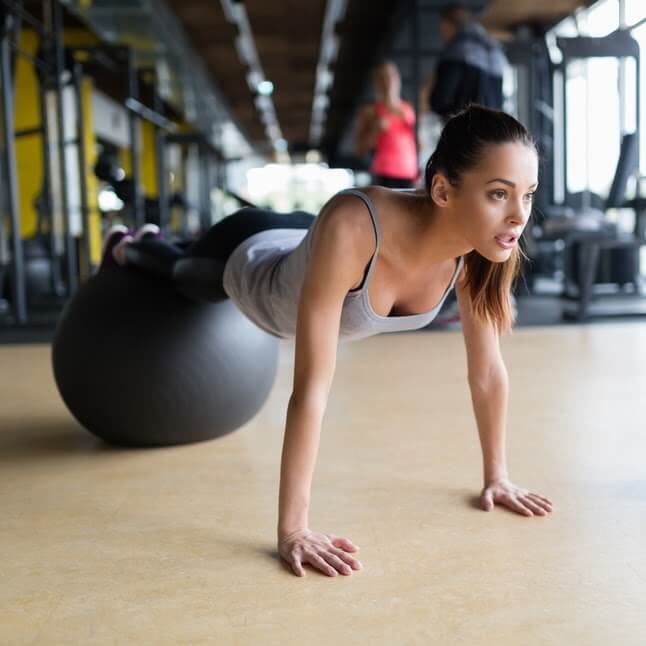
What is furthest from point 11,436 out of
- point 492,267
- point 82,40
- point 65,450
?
point 82,40

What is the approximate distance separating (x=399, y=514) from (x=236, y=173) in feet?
58.5

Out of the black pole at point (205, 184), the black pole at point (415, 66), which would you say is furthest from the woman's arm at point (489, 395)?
the black pole at point (205, 184)

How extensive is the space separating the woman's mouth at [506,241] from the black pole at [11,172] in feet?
8.93

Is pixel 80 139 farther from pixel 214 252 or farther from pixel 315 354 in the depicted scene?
pixel 315 354

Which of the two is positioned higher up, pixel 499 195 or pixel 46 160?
pixel 46 160

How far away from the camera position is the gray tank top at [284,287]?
125 cm

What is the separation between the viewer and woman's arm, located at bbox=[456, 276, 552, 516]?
1.37 m

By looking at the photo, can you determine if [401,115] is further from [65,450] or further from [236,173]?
[236,173]

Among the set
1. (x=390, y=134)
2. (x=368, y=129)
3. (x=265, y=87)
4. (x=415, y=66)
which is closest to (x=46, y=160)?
(x=368, y=129)

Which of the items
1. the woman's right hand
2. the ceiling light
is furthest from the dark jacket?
the ceiling light

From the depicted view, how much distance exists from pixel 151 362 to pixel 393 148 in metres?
2.39

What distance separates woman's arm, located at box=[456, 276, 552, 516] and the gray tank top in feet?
0.28

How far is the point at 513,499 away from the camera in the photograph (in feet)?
4.42

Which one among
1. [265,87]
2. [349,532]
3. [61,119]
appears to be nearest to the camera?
[349,532]
